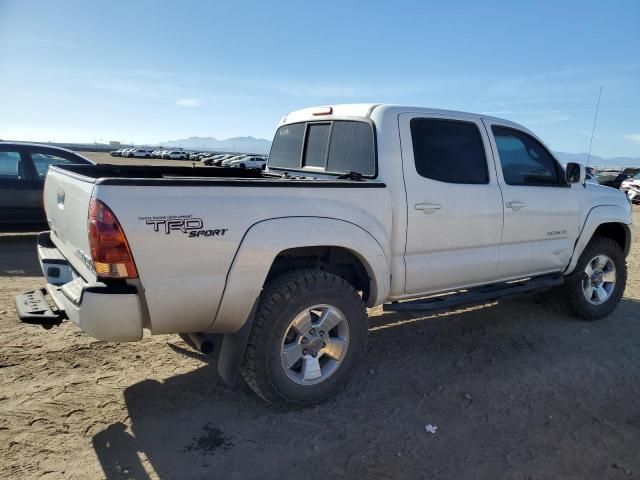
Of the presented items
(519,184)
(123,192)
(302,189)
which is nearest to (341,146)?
(302,189)

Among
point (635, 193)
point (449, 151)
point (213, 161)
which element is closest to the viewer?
point (449, 151)

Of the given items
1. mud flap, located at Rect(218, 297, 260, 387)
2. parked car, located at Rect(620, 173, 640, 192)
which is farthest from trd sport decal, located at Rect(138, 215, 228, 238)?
parked car, located at Rect(620, 173, 640, 192)

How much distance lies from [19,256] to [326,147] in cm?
559

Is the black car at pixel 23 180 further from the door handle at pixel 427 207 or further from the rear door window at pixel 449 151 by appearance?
the door handle at pixel 427 207

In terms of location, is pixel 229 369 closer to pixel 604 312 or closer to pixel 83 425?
pixel 83 425

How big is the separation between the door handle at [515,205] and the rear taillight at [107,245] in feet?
10.3

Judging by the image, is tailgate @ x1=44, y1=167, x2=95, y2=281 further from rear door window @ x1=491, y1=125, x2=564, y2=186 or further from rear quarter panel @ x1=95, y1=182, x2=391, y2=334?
rear door window @ x1=491, y1=125, x2=564, y2=186

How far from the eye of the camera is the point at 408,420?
324 centimetres

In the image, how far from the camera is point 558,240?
15.7ft

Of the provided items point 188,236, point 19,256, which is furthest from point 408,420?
point 19,256

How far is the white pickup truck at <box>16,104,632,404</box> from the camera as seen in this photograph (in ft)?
8.75

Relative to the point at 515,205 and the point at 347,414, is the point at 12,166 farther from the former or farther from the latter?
the point at 515,205

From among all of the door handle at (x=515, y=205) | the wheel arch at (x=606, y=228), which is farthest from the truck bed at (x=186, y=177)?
the wheel arch at (x=606, y=228)

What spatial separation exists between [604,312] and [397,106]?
3469 millimetres
